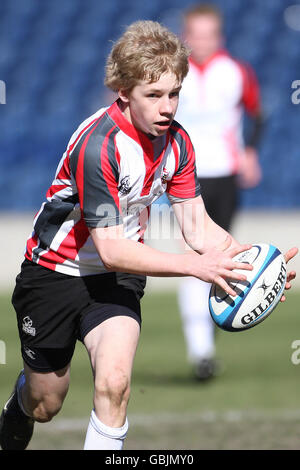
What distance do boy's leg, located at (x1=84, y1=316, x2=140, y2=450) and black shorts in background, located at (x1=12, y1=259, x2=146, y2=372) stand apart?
247mm

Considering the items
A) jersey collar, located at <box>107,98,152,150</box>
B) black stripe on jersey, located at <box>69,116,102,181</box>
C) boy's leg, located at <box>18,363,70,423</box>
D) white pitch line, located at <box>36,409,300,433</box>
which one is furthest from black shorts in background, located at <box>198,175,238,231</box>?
black stripe on jersey, located at <box>69,116,102,181</box>

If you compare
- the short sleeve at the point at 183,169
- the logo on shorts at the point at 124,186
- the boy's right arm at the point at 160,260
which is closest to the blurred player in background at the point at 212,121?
the short sleeve at the point at 183,169

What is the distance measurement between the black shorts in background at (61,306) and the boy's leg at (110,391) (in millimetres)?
247

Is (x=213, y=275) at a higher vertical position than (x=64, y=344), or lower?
higher

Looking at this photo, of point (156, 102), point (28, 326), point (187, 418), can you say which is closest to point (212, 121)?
point (187, 418)

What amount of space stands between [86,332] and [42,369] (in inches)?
18.2

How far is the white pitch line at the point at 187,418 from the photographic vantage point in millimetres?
5598

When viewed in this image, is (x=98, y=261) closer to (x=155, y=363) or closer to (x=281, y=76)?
(x=155, y=363)

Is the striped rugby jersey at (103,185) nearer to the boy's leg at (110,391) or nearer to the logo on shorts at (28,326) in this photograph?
the logo on shorts at (28,326)

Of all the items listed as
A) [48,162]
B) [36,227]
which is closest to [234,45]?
[48,162]

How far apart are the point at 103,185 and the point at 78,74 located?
9.92 m

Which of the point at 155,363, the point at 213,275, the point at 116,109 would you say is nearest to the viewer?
the point at 213,275

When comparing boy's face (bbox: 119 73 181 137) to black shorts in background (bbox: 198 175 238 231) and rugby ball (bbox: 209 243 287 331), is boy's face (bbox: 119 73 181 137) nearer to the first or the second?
rugby ball (bbox: 209 243 287 331)

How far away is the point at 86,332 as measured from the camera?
13.5 ft
